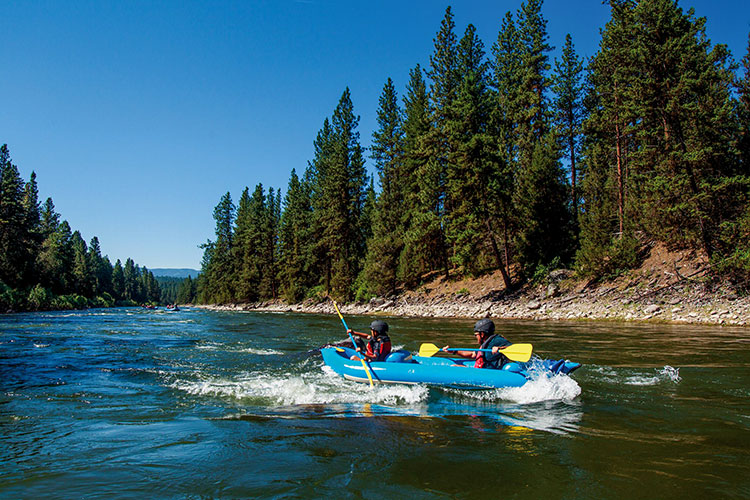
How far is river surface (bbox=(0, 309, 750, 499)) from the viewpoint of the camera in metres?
3.79

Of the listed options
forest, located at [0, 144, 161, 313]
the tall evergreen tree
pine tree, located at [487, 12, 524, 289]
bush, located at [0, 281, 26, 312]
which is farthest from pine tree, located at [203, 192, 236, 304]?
the tall evergreen tree

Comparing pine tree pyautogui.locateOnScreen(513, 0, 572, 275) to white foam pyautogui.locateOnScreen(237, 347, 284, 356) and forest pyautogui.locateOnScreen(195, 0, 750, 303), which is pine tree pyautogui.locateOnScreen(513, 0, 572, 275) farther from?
white foam pyautogui.locateOnScreen(237, 347, 284, 356)

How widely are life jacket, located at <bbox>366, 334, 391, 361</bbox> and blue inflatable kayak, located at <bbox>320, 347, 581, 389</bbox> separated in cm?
30

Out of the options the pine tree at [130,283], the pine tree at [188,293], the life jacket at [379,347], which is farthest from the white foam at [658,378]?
the pine tree at [188,293]

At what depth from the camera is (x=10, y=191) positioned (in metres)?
43.4

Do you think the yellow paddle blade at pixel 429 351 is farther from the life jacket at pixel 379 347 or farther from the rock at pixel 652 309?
the rock at pixel 652 309

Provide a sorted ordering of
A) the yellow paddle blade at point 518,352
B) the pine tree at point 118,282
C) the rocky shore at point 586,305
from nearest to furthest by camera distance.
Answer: the yellow paddle blade at point 518,352
the rocky shore at point 586,305
the pine tree at point 118,282

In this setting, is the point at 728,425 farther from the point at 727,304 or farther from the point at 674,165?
the point at 674,165

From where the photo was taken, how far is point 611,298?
20.9 metres

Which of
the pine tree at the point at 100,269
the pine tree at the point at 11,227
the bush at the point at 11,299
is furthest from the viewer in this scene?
the pine tree at the point at 100,269

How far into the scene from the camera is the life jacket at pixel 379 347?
29.1 feet

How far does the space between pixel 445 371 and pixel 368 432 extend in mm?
2645

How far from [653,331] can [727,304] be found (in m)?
4.60

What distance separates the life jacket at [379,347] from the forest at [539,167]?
15.6 metres
